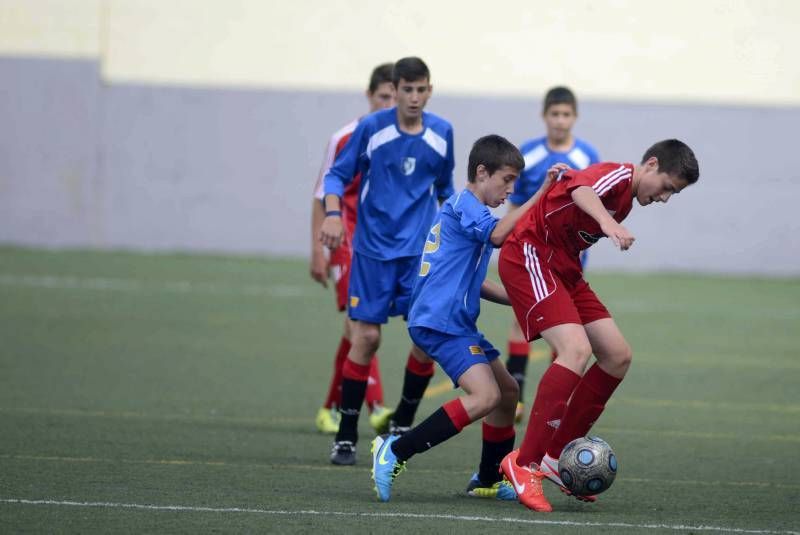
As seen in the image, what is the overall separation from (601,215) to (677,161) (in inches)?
17.3

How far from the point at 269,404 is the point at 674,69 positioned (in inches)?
478

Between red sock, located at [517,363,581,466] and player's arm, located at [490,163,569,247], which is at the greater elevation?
player's arm, located at [490,163,569,247]

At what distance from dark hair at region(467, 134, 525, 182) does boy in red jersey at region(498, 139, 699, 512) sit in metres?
0.24

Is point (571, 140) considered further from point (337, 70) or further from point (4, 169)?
point (4, 169)

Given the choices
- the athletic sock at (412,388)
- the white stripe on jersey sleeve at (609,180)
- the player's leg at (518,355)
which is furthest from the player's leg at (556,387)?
the player's leg at (518,355)

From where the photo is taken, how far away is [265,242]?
2092cm

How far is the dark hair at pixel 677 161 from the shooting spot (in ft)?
19.7

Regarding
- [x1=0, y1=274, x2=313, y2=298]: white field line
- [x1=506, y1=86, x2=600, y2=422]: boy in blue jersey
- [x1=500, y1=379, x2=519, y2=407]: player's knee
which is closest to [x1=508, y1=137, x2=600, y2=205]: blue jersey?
[x1=506, y1=86, x2=600, y2=422]: boy in blue jersey

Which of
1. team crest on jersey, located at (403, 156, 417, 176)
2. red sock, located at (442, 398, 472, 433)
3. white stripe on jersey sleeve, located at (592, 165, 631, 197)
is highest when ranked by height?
white stripe on jersey sleeve, located at (592, 165, 631, 197)

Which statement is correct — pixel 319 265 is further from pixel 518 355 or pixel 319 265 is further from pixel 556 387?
pixel 556 387

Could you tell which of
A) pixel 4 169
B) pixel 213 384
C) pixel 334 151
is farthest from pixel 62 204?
pixel 334 151

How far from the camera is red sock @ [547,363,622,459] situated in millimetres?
6410

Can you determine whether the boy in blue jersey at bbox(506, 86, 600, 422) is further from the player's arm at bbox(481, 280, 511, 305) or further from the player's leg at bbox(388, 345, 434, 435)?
the player's arm at bbox(481, 280, 511, 305)

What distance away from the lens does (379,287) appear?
7.46 metres
